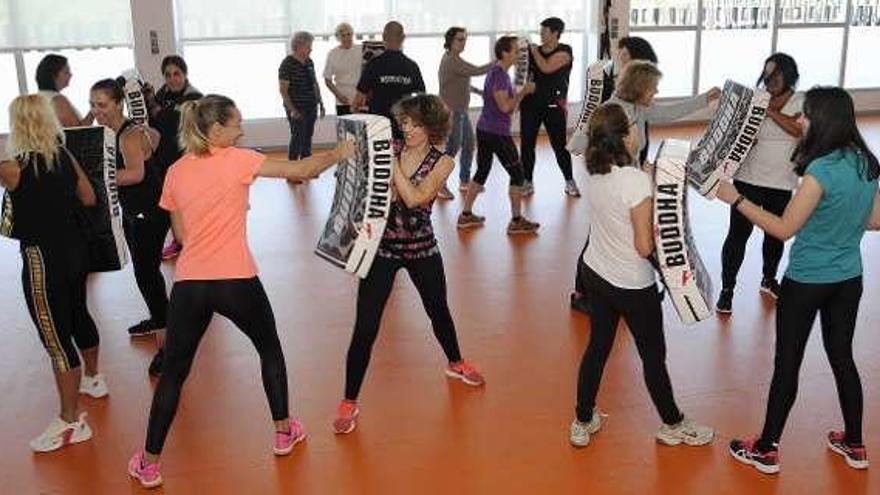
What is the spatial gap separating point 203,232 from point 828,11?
39.3ft

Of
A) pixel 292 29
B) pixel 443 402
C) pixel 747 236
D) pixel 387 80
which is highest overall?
A: pixel 292 29

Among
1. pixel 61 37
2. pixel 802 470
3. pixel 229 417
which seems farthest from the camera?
pixel 61 37

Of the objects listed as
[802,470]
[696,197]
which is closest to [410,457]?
[802,470]

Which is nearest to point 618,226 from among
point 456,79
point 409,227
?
point 409,227

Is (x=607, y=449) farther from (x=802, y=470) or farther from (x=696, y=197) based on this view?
(x=696, y=197)

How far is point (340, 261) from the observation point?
3594 mm

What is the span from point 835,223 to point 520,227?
12.9 feet

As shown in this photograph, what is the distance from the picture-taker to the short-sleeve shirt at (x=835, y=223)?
10.1ft

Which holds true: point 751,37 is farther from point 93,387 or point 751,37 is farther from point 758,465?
point 93,387

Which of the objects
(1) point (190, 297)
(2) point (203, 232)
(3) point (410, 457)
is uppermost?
(2) point (203, 232)

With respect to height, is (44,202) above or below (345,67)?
below

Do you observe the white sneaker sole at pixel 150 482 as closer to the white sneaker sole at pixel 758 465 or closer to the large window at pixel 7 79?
the white sneaker sole at pixel 758 465

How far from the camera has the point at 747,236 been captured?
5137 mm

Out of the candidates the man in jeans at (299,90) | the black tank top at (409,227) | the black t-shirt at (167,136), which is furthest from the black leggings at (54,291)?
the man in jeans at (299,90)
